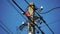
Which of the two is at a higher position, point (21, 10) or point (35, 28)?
point (21, 10)

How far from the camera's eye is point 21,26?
14430 mm

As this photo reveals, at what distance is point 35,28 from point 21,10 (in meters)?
2.08

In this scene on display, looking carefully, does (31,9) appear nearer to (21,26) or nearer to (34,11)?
(34,11)

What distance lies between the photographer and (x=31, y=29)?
14.2 meters

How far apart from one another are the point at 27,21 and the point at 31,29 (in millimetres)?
513

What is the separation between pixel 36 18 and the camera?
14.3 metres

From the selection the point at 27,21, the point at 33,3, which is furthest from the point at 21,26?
the point at 33,3

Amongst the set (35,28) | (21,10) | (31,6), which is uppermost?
(21,10)

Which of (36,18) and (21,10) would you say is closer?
(21,10)

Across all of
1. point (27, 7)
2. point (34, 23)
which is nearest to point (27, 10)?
point (27, 7)

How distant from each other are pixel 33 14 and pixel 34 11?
0.23m

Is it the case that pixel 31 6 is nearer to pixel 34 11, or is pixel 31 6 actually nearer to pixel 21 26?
pixel 34 11

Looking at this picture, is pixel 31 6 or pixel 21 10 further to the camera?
pixel 31 6

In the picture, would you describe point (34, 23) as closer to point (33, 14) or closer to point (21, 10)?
point (33, 14)
